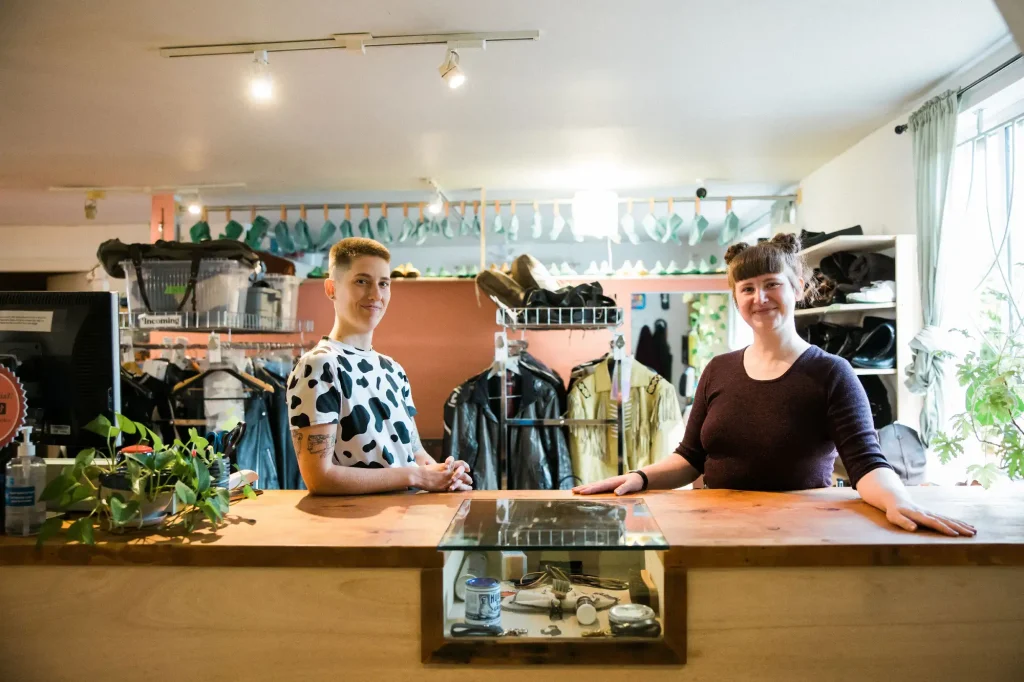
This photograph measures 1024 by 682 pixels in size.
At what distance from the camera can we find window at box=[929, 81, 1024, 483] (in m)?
2.71

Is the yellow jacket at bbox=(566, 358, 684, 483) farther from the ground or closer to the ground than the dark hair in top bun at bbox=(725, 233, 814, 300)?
closer to the ground

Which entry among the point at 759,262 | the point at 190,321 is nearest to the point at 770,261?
the point at 759,262

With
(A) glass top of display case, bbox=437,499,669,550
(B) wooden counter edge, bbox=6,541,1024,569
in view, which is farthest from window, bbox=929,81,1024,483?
(A) glass top of display case, bbox=437,499,669,550

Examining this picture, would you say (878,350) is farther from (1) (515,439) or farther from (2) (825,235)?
(1) (515,439)

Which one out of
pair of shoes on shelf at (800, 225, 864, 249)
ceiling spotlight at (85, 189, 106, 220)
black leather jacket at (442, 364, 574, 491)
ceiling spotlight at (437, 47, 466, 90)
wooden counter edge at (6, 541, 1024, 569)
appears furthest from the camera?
ceiling spotlight at (85, 189, 106, 220)

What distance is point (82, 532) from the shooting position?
1.21 meters

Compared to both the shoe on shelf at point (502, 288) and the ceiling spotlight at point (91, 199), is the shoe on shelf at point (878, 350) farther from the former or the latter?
the ceiling spotlight at point (91, 199)

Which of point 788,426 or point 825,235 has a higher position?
point 825,235

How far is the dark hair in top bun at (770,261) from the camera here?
178cm

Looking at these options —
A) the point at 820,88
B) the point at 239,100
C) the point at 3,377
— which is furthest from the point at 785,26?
the point at 3,377

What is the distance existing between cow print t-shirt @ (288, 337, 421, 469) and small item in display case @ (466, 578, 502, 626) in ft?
1.87

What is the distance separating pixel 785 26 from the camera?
237 centimetres

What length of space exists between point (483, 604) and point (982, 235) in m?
2.84

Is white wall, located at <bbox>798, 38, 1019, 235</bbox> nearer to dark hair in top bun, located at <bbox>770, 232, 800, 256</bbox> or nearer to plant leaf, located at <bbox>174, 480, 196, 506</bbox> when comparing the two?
dark hair in top bun, located at <bbox>770, 232, 800, 256</bbox>
